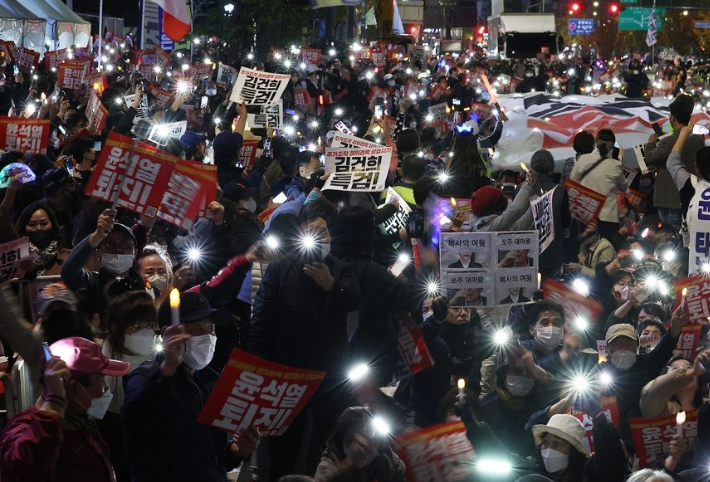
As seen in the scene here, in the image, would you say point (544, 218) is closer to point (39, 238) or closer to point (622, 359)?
point (622, 359)

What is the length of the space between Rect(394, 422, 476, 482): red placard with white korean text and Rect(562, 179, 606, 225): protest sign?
525cm

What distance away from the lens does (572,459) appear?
20.8 ft

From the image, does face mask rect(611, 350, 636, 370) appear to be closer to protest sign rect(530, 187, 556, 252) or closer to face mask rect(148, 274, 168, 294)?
protest sign rect(530, 187, 556, 252)

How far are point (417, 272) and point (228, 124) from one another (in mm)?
7389

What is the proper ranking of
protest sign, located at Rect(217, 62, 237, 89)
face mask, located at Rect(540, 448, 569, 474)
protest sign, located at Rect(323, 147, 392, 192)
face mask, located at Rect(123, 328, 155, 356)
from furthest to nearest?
protest sign, located at Rect(217, 62, 237, 89)
protest sign, located at Rect(323, 147, 392, 192)
face mask, located at Rect(540, 448, 569, 474)
face mask, located at Rect(123, 328, 155, 356)

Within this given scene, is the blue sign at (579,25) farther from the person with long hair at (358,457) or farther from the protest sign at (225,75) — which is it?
the person with long hair at (358,457)

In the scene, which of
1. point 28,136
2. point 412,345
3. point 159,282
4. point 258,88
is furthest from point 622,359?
point 258,88

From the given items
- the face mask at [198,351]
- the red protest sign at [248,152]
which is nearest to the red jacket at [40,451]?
the face mask at [198,351]

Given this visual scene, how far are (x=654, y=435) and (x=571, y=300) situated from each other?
196cm

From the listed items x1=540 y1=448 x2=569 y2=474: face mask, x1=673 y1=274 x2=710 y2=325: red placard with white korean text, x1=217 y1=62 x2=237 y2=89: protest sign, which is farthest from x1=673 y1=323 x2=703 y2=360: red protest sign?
x1=217 y1=62 x2=237 y2=89: protest sign

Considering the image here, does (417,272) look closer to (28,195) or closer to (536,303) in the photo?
(536,303)

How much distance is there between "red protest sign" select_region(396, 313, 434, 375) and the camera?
7047 mm

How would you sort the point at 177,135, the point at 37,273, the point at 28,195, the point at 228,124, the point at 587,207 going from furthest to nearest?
1. the point at 228,124
2. the point at 177,135
3. the point at 587,207
4. the point at 28,195
5. the point at 37,273

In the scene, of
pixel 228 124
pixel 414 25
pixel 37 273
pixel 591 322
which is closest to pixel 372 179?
pixel 591 322
